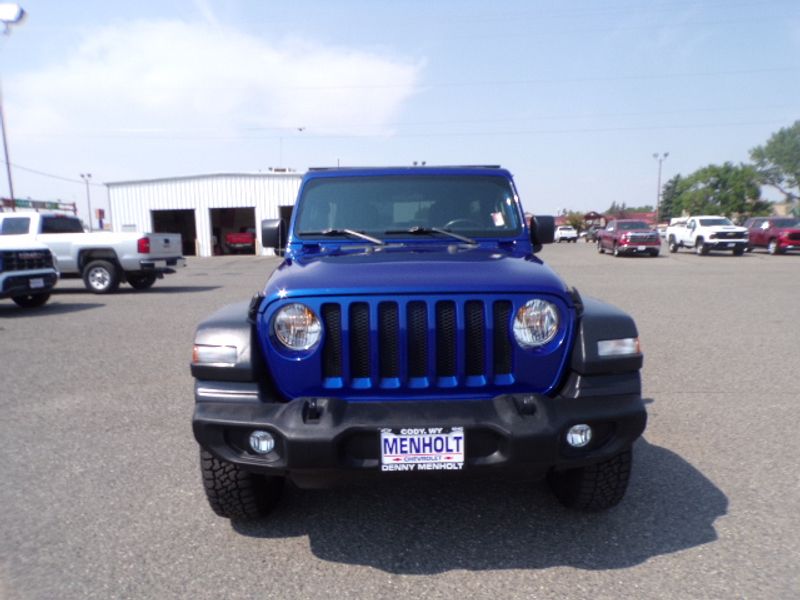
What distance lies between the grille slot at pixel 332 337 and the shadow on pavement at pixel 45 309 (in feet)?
33.2

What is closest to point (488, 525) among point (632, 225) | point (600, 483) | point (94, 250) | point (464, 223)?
point (600, 483)

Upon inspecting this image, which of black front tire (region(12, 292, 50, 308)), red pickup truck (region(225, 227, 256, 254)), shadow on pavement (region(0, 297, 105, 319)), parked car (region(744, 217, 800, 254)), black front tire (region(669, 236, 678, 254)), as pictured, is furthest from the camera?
red pickup truck (region(225, 227, 256, 254))

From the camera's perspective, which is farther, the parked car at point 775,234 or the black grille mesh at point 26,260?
the parked car at point 775,234

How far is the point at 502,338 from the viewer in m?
2.75

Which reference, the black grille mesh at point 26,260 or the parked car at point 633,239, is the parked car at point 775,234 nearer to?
the parked car at point 633,239

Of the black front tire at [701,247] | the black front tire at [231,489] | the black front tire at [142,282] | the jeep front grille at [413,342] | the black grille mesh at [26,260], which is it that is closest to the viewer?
the jeep front grille at [413,342]

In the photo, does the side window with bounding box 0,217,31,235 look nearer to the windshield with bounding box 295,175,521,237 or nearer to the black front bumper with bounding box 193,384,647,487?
the windshield with bounding box 295,175,521,237

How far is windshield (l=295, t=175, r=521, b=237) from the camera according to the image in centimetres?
409

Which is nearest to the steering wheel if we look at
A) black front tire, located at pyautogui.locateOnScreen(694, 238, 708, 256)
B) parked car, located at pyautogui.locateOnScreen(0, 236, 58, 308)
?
parked car, located at pyautogui.locateOnScreen(0, 236, 58, 308)

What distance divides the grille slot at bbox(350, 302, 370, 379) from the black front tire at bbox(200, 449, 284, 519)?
32.4 inches

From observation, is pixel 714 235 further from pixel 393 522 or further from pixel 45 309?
pixel 393 522

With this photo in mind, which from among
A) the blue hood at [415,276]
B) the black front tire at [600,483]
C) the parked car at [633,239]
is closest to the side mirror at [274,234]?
the blue hood at [415,276]

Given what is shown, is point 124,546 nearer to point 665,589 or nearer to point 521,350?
point 521,350

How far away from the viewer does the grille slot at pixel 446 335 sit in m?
2.72
